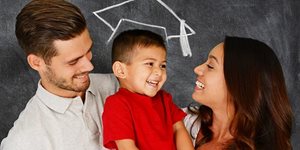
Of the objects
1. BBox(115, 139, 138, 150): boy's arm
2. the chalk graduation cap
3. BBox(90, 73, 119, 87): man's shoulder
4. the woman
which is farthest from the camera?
the chalk graduation cap

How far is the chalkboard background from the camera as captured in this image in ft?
5.80

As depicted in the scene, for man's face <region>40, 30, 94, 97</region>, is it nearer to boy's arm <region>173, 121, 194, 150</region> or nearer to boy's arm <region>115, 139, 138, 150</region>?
boy's arm <region>115, 139, 138, 150</region>

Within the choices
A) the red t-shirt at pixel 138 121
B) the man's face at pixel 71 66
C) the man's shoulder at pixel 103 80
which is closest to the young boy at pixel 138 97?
the red t-shirt at pixel 138 121

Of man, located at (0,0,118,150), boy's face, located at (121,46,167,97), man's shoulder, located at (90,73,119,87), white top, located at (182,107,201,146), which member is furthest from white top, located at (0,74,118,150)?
white top, located at (182,107,201,146)

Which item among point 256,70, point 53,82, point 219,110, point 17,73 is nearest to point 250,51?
point 256,70

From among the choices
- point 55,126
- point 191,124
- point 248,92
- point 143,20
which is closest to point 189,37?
point 143,20

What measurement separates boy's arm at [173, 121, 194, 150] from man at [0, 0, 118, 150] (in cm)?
27

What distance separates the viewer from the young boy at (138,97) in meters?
1.44

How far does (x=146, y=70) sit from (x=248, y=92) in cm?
35

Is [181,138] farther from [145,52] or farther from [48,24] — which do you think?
[48,24]

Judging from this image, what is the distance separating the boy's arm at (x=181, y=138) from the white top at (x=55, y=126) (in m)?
0.26

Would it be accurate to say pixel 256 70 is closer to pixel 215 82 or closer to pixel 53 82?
pixel 215 82

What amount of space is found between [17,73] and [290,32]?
1191 mm

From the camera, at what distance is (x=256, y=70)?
59.6 inches
